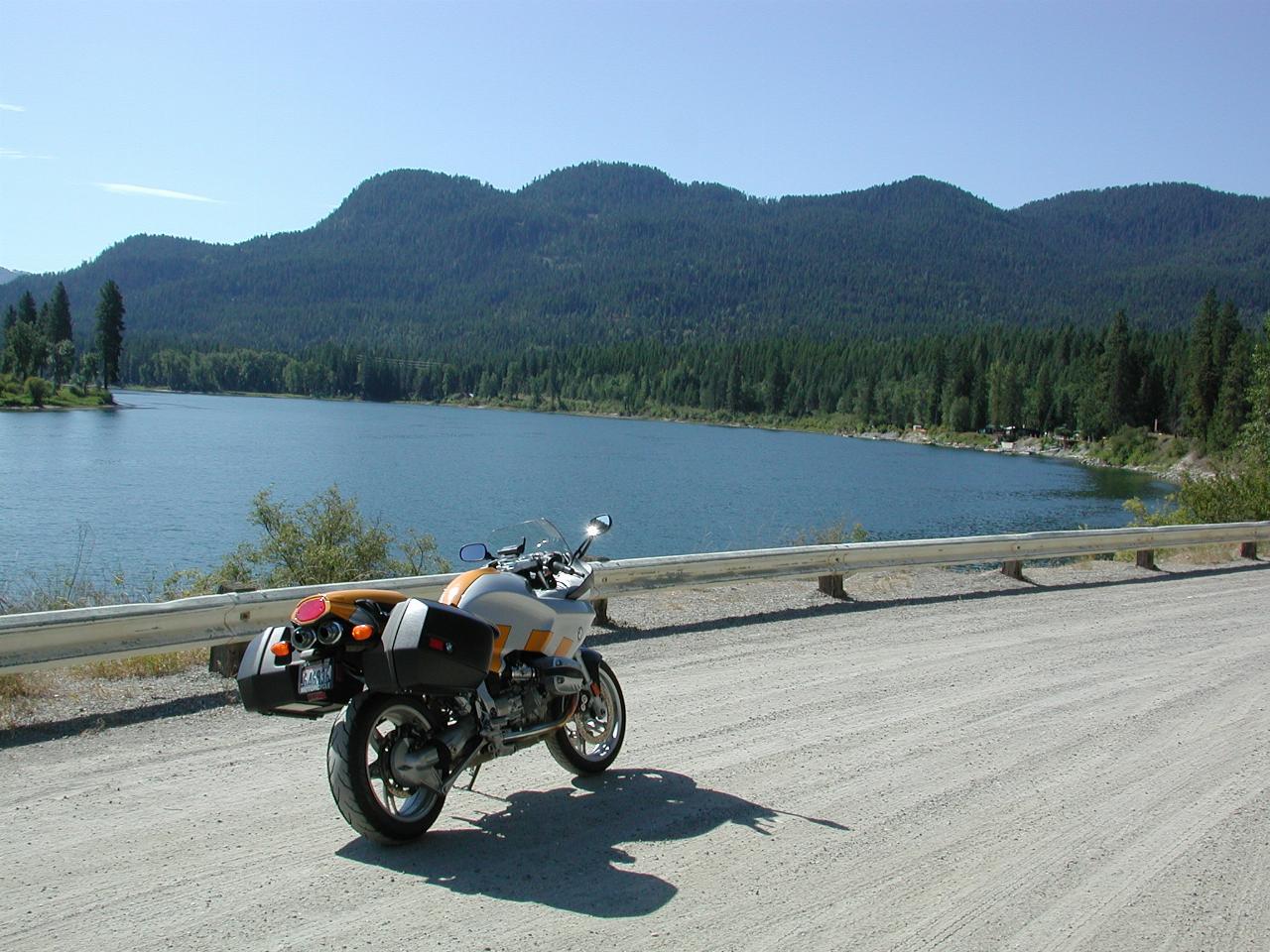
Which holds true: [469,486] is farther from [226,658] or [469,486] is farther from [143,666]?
[226,658]

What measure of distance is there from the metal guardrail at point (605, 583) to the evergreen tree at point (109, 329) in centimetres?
11550

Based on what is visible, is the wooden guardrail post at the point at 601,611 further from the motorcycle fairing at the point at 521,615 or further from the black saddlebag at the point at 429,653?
the black saddlebag at the point at 429,653

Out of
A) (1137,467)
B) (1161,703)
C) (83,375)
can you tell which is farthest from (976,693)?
(83,375)

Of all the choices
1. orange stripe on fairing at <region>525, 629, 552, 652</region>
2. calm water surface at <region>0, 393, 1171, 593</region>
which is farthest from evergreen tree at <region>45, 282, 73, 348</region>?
orange stripe on fairing at <region>525, 629, 552, 652</region>

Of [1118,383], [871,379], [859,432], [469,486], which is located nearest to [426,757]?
[469,486]

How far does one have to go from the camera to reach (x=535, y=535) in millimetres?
6516

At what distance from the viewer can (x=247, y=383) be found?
7441 inches

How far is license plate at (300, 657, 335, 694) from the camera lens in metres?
4.81

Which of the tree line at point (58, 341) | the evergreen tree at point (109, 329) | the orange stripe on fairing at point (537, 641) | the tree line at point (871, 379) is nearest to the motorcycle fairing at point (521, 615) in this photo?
the orange stripe on fairing at point (537, 641)

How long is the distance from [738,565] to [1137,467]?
303ft

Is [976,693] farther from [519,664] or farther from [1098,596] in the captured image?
[1098,596]

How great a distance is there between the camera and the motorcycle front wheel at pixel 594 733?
599 centimetres

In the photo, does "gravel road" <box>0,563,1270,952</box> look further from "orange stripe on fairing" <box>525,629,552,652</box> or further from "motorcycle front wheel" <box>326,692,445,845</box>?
"orange stripe on fairing" <box>525,629,552,652</box>

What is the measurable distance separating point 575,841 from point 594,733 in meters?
1.06
